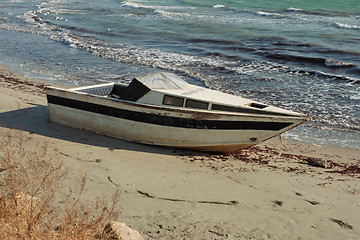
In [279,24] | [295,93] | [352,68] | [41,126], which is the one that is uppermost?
[279,24]

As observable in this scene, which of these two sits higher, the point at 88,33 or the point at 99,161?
the point at 88,33

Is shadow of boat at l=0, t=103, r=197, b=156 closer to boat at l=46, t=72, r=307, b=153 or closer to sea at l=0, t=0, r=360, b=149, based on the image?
boat at l=46, t=72, r=307, b=153

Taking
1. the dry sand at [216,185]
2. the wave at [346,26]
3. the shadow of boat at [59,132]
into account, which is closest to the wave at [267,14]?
the wave at [346,26]

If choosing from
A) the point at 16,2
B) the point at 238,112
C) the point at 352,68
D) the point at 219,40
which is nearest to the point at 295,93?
the point at 352,68

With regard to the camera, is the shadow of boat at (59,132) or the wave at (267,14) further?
the wave at (267,14)

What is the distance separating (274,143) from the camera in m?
10.2

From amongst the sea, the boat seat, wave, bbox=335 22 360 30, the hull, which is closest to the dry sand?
the hull

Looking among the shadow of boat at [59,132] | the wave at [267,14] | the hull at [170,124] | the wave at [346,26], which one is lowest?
the shadow of boat at [59,132]

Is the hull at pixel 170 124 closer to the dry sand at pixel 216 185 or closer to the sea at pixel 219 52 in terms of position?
the dry sand at pixel 216 185

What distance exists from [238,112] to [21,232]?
5565 mm

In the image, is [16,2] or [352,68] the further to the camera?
[16,2]

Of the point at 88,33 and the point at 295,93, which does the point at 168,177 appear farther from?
the point at 88,33

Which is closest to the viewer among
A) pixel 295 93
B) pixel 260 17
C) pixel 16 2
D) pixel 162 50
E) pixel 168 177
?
pixel 168 177

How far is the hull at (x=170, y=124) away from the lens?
8.42 metres
